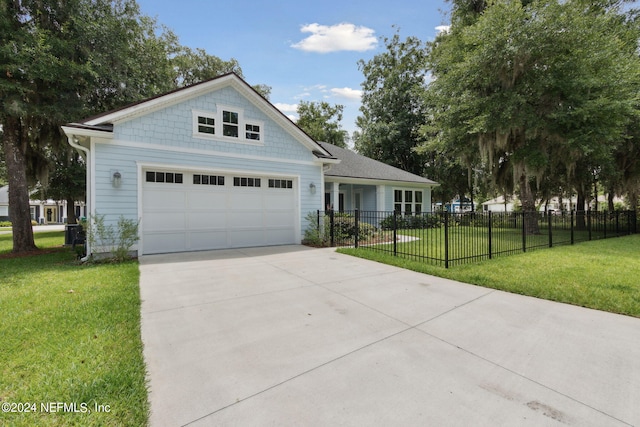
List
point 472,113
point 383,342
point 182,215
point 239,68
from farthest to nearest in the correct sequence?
point 239,68
point 472,113
point 182,215
point 383,342

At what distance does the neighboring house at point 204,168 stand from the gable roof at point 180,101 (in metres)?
0.03

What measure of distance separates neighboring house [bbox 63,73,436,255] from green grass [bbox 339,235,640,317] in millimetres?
3877

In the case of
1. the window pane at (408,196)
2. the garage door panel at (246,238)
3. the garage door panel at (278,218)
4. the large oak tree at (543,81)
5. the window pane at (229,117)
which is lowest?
the garage door panel at (246,238)

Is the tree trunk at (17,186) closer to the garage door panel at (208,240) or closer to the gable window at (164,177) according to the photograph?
the gable window at (164,177)

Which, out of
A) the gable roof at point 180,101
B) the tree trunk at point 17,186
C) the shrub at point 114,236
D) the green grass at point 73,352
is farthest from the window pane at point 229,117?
the tree trunk at point 17,186

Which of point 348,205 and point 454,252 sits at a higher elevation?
point 348,205

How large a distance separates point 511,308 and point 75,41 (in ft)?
46.0

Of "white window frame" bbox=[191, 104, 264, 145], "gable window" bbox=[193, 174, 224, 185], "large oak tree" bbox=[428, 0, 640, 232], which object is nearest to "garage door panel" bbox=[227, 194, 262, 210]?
"gable window" bbox=[193, 174, 224, 185]

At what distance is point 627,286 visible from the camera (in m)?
4.88

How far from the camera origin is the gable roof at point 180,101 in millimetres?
7453

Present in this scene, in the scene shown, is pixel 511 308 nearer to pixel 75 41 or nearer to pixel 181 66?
pixel 75 41

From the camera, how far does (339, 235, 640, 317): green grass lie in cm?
445

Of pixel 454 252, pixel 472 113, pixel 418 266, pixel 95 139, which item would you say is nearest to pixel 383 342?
pixel 418 266

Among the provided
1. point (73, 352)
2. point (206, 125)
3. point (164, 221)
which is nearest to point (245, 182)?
point (206, 125)
